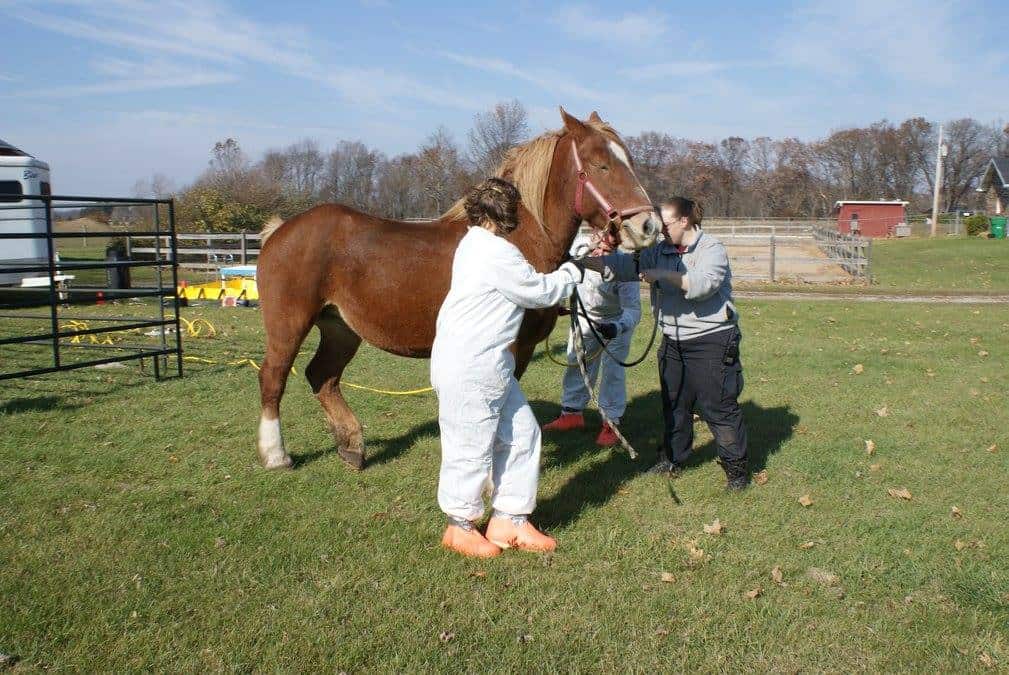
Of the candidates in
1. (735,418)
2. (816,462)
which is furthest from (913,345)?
(735,418)

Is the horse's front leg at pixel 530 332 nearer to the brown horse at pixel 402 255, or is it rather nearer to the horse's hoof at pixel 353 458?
the brown horse at pixel 402 255

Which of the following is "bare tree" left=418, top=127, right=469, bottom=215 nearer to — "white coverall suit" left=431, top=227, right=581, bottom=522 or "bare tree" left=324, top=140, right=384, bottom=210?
"bare tree" left=324, top=140, right=384, bottom=210

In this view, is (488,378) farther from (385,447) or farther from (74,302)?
(74,302)

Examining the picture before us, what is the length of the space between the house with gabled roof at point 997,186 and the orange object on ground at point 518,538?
60076 mm

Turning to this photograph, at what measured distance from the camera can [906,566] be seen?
4543 mm

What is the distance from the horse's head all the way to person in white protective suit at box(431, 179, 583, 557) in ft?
1.49

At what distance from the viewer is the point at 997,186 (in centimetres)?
6081

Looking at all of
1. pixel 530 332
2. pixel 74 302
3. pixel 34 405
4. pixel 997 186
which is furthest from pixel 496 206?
pixel 997 186

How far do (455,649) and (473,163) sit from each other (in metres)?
32.4

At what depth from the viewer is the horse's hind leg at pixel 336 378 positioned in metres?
6.38

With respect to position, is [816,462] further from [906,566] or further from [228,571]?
[228,571]

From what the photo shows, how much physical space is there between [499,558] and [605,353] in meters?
2.83

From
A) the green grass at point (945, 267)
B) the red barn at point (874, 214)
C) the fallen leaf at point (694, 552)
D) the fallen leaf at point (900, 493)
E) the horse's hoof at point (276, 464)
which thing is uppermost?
the red barn at point (874, 214)

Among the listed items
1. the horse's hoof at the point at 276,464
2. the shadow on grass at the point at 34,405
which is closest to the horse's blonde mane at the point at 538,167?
the horse's hoof at the point at 276,464
